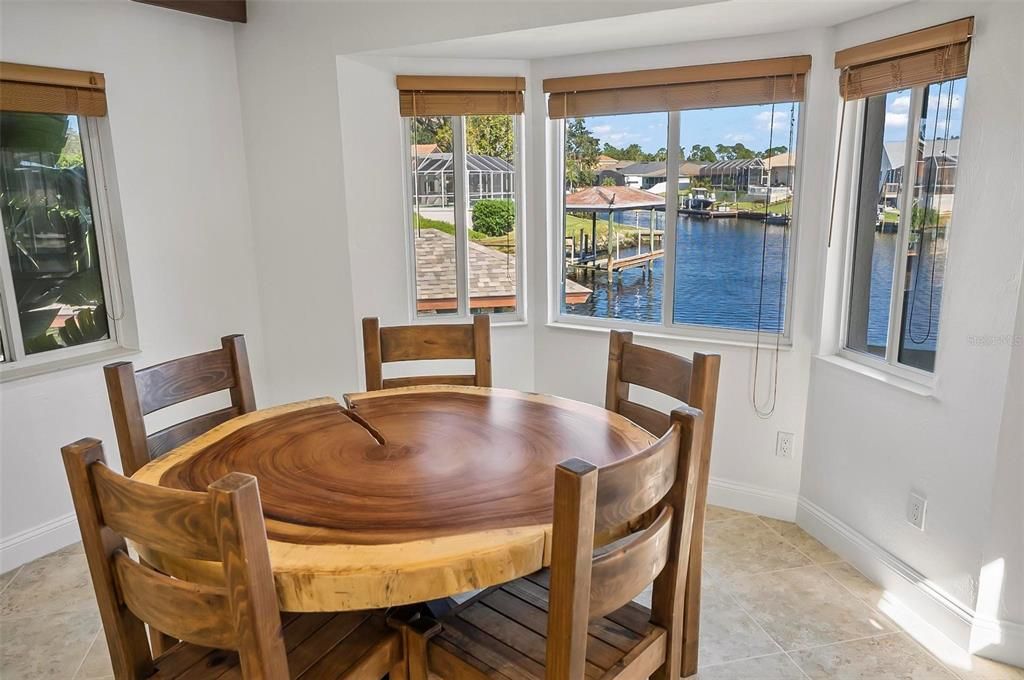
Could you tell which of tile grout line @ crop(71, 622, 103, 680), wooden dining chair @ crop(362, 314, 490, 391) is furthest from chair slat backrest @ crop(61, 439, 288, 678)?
wooden dining chair @ crop(362, 314, 490, 391)

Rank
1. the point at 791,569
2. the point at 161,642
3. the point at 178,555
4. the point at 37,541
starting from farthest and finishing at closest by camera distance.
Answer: the point at 37,541, the point at 791,569, the point at 161,642, the point at 178,555

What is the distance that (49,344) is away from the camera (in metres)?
2.94

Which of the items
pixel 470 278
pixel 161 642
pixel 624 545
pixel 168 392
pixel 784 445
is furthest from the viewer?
pixel 470 278

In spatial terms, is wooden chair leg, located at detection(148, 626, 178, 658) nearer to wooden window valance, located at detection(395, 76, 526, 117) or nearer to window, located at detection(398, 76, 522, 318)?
window, located at detection(398, 76, 522, 318)

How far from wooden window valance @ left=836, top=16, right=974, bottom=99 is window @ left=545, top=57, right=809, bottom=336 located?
24 cm

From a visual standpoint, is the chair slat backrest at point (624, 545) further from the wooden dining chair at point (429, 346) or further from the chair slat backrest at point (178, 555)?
the wooden dining chair at point (429, 346)

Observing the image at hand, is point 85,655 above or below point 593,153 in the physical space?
below

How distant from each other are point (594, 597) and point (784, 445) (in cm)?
209

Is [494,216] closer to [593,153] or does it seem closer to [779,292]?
[593,153]

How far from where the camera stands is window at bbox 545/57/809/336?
2930mm

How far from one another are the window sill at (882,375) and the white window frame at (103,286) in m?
3.13

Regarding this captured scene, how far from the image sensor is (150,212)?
10.2ft

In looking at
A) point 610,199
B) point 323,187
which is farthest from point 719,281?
point 323,187

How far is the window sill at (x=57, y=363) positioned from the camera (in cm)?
276
